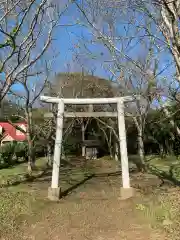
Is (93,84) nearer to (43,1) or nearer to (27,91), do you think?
(27,91)

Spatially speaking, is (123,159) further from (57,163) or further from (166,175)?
(166,175)

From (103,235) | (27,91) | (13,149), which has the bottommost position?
(103,235)

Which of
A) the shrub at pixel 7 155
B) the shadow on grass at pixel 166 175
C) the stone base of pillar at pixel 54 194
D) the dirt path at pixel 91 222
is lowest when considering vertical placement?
the dirt path at pixel 91 222

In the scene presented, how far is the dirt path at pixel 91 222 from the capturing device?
5.90m

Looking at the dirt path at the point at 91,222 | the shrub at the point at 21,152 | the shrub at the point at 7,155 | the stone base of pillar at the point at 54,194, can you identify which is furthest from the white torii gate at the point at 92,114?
the shrub at the point at 21,152

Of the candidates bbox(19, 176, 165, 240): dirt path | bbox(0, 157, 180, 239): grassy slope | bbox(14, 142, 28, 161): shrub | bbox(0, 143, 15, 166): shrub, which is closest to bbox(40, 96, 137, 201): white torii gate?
bbox(19, 176, 165, 240): dirt path

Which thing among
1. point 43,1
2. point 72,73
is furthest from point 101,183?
point 72,73

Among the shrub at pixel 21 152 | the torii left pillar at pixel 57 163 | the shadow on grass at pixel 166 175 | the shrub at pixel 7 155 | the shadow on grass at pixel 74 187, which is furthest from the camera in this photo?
the shrub at pixel 21 152

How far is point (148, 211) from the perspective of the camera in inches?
278

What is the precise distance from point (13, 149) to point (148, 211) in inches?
475

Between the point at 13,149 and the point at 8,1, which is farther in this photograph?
the point at 13,149

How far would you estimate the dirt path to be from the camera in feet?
19.4

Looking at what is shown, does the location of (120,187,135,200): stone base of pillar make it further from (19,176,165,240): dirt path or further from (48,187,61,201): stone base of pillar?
(48,187,61,201): stone base of pillar

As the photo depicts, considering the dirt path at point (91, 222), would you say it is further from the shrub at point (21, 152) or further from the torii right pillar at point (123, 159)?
the shrub at point (21, 152)
